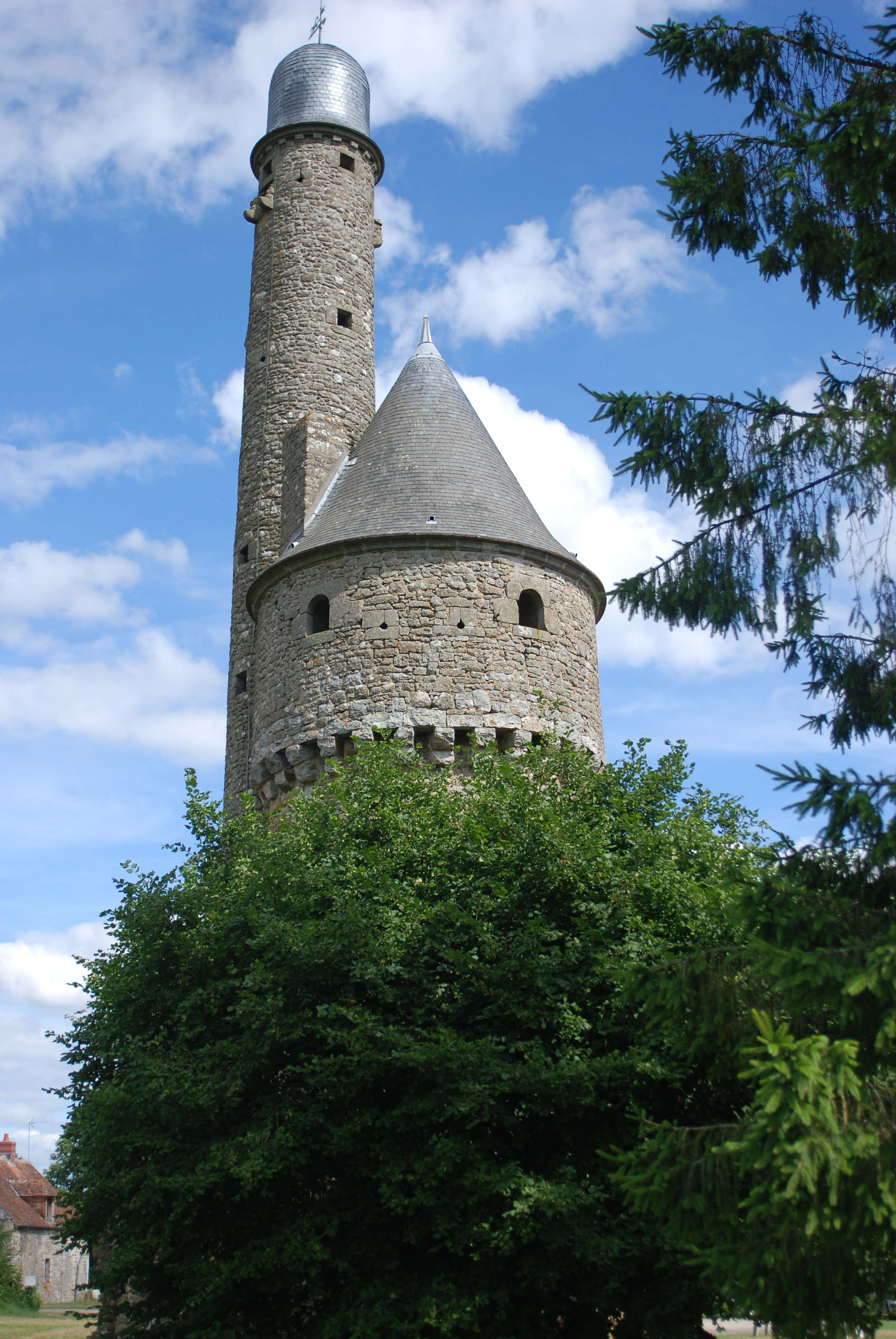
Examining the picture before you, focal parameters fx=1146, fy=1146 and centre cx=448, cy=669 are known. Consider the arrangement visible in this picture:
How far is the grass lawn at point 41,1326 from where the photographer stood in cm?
2058

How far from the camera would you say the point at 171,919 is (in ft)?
38.8

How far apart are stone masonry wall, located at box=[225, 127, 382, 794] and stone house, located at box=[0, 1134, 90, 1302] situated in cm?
2435

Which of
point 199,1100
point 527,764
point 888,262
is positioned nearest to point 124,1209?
point 199,1100

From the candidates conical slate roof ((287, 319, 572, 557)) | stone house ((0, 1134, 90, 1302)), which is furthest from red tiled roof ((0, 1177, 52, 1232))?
conical slate roof ((287, 319, 572, 557))

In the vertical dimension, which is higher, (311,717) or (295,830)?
(311,717)

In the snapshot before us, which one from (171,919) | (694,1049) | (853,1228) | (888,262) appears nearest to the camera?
(853,1228)

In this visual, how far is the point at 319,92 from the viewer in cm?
2214

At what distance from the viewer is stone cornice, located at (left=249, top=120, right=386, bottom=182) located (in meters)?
21.7

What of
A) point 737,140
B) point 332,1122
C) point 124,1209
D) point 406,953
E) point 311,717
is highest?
point 737,140

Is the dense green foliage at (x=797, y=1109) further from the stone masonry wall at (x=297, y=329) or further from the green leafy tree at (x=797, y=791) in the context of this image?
the stone masonry wall at (x=297, y=329)

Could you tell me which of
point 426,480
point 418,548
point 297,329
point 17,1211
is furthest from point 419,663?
point 17,1211

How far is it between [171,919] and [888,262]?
8.92m

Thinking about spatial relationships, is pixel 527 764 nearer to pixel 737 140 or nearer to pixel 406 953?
pixel 406 953

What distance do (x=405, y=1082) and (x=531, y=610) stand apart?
7.72 meters
